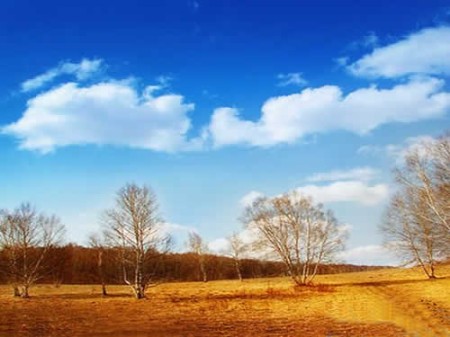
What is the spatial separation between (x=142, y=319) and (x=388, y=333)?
37.4 feet

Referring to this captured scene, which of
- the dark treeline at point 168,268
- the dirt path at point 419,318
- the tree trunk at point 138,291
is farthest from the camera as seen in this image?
the dark treeline at point 168,268

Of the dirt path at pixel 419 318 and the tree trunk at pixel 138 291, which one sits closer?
the dirt path at pixel 419 318

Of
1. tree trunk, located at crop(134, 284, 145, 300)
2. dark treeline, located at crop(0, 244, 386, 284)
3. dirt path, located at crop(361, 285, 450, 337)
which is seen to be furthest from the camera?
dark treeline, located at crop(0, 244, 386, 284)

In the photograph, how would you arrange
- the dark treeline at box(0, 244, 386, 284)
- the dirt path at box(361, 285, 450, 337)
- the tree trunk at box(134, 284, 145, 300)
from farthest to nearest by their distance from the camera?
the dark treeline at box(0, 244, 386, 284) → the tree trunk at box(134, 284, 145, 300) → the dirt path at box(361, 285, 450, 337)

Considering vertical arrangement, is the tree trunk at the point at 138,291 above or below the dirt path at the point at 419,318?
above

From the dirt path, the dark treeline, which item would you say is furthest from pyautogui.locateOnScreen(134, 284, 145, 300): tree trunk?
the dark treeline

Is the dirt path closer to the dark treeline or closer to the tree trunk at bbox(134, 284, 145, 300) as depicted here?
the tree trunk at bbox(134, 284, 145, 300)

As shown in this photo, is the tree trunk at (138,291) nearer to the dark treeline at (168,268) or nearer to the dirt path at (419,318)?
the dirt path at (419,318)

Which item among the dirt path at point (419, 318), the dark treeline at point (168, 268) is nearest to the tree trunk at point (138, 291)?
the dirt path at point (419, 318)

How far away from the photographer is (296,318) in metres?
23.6

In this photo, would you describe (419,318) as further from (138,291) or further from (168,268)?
(168,268)

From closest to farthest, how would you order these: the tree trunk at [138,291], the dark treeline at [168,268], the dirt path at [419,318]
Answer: the dirt path at [419,318]
the tree trunk at [138,291]
the dark treeline at [168,268]

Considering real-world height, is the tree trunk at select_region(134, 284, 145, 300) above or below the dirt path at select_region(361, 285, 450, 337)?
above

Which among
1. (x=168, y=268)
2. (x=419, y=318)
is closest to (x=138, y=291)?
(x=419, y=318)
